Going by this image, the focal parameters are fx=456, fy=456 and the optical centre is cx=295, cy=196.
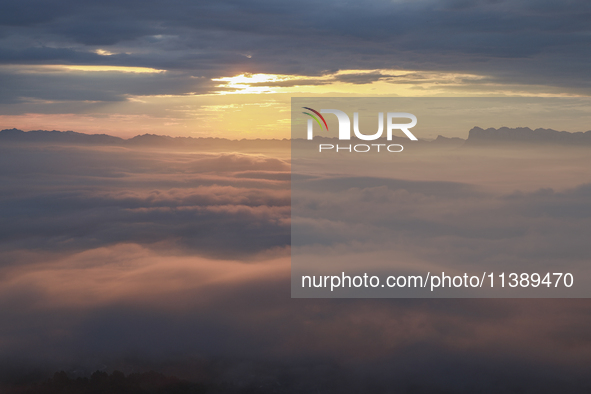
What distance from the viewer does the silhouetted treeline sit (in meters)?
167

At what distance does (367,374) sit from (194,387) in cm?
7212

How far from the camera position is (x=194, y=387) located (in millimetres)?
176125

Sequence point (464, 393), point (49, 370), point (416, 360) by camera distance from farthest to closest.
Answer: point (416, 360) < point (49, 370) < point (464, 393)

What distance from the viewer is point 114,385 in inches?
6718

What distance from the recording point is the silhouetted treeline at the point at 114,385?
167 m

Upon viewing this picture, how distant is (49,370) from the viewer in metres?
181

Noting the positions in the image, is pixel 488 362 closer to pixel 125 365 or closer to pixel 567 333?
pixel 567 333

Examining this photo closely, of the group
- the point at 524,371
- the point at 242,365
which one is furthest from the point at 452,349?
the point at 242,365

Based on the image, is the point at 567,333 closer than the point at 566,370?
No

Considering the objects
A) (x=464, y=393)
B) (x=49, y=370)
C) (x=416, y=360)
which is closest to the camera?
(x=464, y=393)

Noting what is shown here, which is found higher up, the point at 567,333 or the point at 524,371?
the point at 567,333

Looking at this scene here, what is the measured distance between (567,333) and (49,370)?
217 m

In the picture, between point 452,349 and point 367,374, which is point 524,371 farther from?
point 367,374

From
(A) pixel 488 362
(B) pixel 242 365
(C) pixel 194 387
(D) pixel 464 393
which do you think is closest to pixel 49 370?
(C) pixel 194 387
